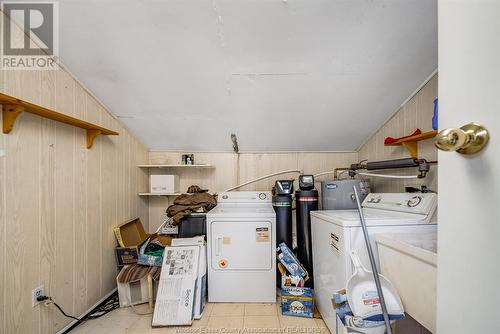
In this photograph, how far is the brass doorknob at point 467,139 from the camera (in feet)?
1.19

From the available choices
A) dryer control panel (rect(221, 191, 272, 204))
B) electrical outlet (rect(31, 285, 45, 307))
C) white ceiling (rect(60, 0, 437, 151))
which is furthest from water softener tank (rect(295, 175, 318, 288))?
electrical outlet (rect(31, 285, 45, 307))

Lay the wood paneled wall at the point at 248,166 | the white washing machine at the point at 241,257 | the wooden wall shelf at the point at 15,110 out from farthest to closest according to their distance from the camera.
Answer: the wood paneled wall at the point at 248,166
the white washing machine at the point at 241,257
the wooden wall shelf at the point at 15,110

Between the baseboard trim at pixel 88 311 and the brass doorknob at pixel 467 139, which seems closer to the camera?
the brass doorknob at pixel 467 139

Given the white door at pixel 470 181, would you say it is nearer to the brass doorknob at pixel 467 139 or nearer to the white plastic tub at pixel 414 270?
the brass doorknob at pixel 467 139

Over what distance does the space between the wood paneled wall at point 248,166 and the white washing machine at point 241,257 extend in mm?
890

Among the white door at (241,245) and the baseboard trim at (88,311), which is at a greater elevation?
the white door at (241,245)

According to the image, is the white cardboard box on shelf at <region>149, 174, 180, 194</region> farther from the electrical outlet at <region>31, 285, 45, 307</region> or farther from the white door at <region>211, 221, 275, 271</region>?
the electrical outlet at <region>31, 285, 45, 307</region>

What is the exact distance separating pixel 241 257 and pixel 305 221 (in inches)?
29.1

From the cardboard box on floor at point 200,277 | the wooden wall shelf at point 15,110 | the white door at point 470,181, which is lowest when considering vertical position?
the cardboard box on floor at point 200,277

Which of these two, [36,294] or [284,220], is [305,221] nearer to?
[284,220]

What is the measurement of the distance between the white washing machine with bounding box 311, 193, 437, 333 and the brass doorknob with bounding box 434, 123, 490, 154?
981 millimetres

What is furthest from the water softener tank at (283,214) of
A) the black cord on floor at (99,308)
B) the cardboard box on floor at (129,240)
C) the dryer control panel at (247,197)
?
the black cord on floor at (99,308)

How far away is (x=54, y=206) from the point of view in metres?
1.48

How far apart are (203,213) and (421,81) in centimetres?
239
